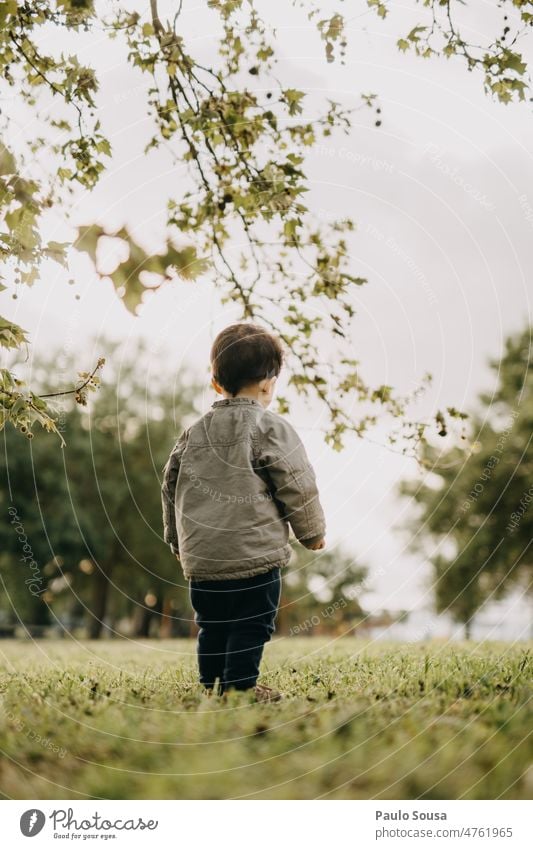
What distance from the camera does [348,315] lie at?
5223 millimetres

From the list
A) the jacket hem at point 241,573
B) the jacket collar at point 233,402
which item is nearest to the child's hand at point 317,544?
the jacket hem at point 241,573

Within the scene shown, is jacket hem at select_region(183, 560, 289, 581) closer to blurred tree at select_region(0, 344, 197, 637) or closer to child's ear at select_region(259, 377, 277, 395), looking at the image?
child's ear at select_region(259, 377, 277, 395)

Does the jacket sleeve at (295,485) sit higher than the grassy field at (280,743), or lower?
higher

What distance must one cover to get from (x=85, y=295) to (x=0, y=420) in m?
1.18

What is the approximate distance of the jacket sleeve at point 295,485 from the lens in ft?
13.0

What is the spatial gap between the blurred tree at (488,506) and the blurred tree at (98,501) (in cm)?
999

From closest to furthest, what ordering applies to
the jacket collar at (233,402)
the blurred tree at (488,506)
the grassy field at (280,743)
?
the grassy field at (280,743), the jacket collar at (233,402), the blurred tree at (488,506)

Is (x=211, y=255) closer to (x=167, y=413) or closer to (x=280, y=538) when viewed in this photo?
(x=280, y=538)

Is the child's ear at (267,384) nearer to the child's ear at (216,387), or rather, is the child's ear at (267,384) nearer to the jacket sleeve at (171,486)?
the child's ear at (216,387)

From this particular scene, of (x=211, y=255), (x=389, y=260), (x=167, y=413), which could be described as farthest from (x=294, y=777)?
(x=167, y=413)

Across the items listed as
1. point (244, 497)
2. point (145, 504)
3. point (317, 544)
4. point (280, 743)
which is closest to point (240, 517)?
point (244, 497)

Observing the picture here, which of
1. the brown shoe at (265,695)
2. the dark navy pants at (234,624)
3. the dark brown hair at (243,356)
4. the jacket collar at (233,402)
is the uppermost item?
the dark brown hair at (243,356)

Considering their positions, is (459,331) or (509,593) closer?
(459,331)

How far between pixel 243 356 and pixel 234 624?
1506 millimetres
